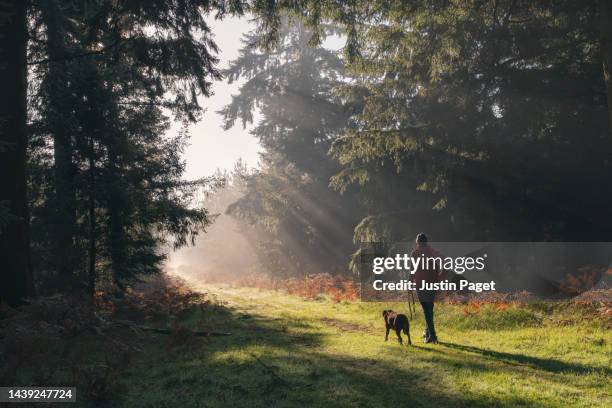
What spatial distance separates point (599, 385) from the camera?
6.55 metres

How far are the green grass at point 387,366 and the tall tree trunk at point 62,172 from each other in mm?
5020

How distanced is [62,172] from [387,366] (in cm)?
1170

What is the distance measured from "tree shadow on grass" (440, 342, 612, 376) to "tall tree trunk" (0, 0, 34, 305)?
981cm

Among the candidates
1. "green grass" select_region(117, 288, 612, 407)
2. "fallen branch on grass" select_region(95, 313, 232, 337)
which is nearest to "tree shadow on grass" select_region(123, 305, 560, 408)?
"green grass" select_region(117, 288, 612, 407)

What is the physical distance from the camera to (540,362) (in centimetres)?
797

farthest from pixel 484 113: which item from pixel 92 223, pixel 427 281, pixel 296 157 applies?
pixel 296 157

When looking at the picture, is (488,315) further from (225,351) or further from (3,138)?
(3,138)

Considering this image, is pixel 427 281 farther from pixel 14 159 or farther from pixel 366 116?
pixel 14 159

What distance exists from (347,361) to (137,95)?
1364 centimetres

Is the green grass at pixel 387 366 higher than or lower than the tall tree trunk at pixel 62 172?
lower

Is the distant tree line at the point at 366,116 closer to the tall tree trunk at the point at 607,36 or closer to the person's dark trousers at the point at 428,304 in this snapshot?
the tall tree trunk at the point at 607,36

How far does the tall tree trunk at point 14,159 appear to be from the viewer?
10.1 meters

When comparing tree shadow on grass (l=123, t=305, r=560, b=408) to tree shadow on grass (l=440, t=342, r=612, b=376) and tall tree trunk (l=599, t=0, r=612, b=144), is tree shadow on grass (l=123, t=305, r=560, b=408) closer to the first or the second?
tree shadow on grass (l=440, t=342, r=612, b=376)

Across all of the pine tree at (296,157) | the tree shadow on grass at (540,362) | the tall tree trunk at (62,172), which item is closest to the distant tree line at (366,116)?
the tall tree trunk at (62,172)
